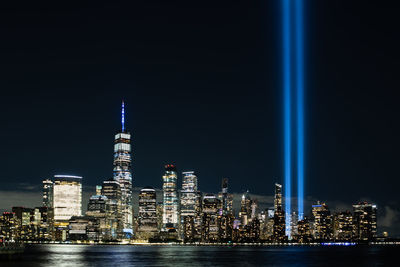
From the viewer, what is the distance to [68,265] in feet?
437

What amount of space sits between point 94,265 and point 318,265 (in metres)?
50.8

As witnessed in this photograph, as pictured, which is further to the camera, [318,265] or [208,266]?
[318,265]

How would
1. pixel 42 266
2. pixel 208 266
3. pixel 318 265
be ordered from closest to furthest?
pixel 42 266
pixel 208 266
pixel 318 265

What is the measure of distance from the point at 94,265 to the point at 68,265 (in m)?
5.52

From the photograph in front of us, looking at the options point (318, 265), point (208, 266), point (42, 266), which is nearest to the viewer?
point (42, 266)

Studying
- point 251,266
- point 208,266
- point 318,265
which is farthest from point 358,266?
point 208,266

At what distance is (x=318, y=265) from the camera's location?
5704 inches

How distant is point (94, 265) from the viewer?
133m

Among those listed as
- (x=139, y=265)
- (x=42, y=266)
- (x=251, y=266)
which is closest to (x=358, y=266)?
(x=251, y=266)

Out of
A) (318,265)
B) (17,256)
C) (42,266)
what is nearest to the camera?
(42,266)

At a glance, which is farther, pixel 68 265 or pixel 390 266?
pixel 390 266

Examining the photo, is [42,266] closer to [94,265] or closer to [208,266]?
[94,265]

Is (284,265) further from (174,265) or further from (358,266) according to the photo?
(174,265)

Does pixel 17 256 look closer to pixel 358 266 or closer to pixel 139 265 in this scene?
pixel 139 265
